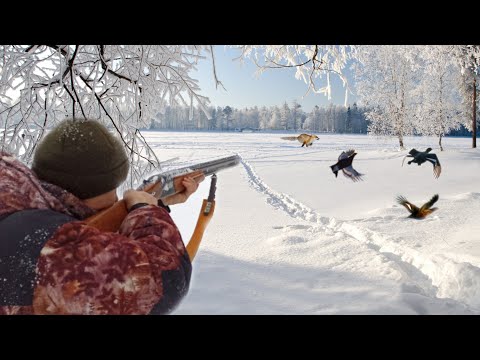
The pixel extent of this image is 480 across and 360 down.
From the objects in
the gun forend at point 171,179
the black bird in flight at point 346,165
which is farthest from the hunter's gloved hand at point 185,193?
the black bird in flight at point 346,165

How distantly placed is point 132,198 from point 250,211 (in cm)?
590

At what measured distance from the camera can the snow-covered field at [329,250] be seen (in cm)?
267

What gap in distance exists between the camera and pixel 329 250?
13.3 ft

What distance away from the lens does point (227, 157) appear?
1749mm

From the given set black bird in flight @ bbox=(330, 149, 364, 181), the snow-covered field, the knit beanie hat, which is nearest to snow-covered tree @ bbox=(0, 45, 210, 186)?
the snow-covered field

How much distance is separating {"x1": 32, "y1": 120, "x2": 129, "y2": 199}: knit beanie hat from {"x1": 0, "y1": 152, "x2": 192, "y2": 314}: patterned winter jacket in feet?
0.20

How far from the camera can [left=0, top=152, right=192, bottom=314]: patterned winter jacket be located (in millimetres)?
605

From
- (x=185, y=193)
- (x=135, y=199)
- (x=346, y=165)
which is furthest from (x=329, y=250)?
(x=135, y=199)

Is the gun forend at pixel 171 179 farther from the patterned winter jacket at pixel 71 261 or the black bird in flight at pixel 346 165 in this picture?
the black bird in flight at pixel 346 165

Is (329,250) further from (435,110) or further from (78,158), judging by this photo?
(435,110)

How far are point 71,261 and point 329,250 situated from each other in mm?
3806

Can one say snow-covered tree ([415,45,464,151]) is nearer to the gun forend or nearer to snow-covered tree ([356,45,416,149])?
snow-covered tree ([356,45,416,149])
